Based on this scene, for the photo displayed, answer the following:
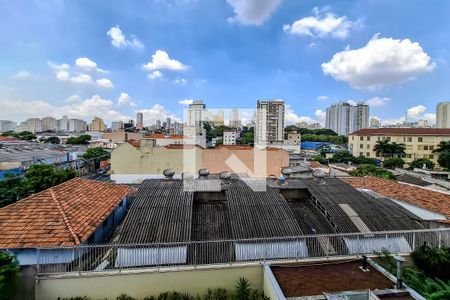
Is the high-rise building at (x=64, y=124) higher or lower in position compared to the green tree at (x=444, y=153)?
higher

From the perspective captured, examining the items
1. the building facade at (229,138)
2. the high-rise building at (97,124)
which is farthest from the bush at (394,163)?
the high-rise building at (97,124)

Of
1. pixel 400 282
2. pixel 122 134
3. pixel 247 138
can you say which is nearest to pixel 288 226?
pixel 400 282

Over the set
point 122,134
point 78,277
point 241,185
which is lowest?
point 78,277

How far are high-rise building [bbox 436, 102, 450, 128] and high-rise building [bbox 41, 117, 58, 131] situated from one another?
578ft

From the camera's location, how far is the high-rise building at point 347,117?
326 ft

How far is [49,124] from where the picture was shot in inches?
5704

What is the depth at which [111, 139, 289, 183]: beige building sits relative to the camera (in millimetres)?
31641

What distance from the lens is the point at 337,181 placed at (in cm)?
1296

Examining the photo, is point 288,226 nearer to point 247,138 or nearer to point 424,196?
point 424,196

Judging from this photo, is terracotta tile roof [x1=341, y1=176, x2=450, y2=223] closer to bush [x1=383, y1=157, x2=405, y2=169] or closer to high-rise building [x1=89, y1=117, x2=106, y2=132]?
bush [x1=383, y1=157, x2=405, y2=169]

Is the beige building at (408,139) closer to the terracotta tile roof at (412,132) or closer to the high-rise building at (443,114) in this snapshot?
the terracotta tile roof at (412,132)

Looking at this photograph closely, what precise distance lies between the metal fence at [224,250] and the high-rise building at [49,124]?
166268mm

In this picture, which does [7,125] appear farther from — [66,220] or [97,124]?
[66,220]

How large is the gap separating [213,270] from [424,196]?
504 inches
